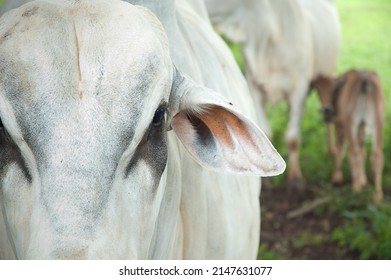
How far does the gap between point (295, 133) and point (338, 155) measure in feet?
1.48

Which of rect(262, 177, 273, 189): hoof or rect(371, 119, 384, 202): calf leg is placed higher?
rect(371, 119, 384, 202): calf leg

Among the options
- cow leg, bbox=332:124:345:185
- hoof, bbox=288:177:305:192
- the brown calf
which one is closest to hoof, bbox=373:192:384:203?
the brown calf

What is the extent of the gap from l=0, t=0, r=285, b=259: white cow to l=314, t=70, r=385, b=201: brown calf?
532cm

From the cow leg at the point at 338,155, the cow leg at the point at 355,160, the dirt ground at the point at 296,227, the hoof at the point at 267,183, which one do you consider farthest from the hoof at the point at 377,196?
the hoof at the point at 267,183

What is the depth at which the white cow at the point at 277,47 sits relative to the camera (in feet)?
26.5

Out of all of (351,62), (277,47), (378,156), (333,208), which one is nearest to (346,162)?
(378,156)

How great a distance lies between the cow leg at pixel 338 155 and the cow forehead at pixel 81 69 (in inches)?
236

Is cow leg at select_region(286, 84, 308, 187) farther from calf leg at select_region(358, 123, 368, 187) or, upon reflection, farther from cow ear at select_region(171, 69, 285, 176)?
cow ear at select_region(171, 69, 285, 176)

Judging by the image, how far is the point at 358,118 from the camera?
8.29 m

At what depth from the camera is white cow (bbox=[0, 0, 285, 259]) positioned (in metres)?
2.36

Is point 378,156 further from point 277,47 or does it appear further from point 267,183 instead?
point 277,47

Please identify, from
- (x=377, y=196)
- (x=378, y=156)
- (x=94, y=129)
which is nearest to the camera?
(x=94, y=129)

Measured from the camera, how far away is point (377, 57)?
43.5ft

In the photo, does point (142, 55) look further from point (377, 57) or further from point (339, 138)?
point (377, 57)
